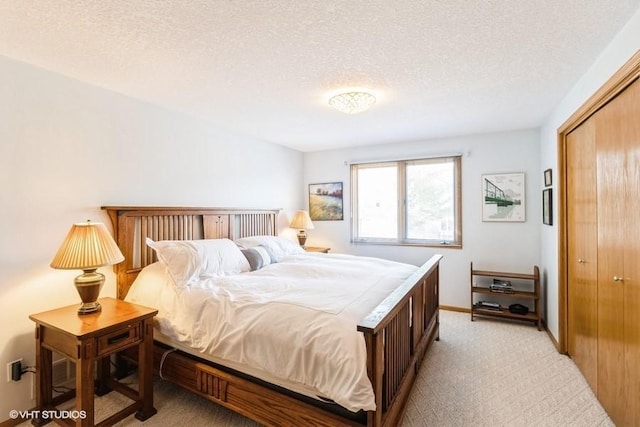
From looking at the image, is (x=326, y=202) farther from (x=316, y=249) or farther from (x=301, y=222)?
(x=316, y=249)

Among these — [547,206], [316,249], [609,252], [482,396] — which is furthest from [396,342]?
[316,249]

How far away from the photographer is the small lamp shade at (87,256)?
1925 mm

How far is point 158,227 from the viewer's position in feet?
9.32

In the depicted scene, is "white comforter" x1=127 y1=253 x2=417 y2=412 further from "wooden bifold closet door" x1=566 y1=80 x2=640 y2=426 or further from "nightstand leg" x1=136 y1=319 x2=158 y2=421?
"wooden bifold closet door" x1=566 y1=80 x2=640 y2=426

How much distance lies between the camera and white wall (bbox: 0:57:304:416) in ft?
6.56

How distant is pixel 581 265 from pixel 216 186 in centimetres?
356

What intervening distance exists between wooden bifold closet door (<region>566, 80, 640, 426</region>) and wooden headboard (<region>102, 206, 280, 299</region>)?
10.9ft

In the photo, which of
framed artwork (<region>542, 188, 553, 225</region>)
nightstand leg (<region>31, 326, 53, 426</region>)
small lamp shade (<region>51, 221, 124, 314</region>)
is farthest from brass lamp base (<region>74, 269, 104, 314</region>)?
framed artwork (<region>542, 188, 553, 225</region>)

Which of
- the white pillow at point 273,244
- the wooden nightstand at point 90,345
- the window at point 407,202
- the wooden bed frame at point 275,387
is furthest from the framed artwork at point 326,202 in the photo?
the wooden nightstand at point 90,345

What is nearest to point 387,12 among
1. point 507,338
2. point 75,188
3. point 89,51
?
point 89,51

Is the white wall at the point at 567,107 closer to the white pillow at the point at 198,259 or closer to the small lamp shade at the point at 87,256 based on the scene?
the white pillow at the point at 198,259

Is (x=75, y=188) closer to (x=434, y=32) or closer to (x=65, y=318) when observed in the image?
(x=65, y=318)

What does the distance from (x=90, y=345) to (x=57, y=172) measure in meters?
1.29

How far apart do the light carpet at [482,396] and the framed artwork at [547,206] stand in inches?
49.7
